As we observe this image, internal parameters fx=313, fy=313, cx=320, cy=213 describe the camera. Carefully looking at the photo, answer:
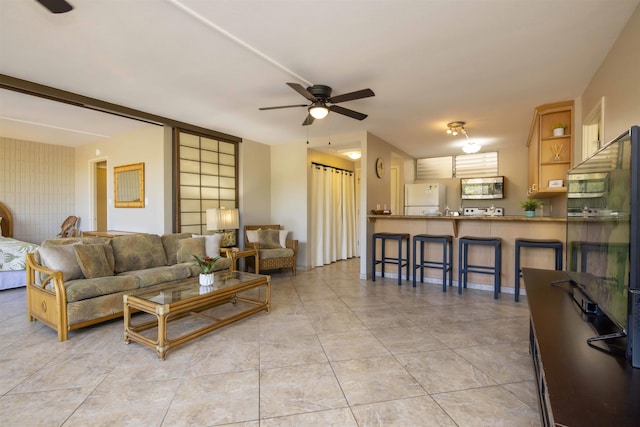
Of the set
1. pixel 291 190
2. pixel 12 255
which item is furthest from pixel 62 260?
pixel 291 190

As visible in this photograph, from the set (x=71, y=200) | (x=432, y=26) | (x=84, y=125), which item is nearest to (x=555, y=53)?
(x=432, y=26)

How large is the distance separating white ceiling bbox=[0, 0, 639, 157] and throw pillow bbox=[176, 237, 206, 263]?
1.74m

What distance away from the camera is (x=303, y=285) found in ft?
15.4

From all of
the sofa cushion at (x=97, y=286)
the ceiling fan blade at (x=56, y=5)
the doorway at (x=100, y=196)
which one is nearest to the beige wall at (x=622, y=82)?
the ceiling fan blade at (x=56, y=5)

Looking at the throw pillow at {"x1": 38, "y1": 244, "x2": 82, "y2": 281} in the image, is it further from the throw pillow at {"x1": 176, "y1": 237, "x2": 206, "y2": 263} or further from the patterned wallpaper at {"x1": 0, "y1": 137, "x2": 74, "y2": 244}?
the patterned wallpaper at {"x1": 0, "y1": 137, "x2": 74, "y2": 244}

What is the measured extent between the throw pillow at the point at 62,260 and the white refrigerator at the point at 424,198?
5933 millimetres

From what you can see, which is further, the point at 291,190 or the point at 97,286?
the point at 291,190

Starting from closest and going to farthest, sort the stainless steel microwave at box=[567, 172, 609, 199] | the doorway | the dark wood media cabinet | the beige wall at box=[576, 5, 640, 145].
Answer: the dark wood media cabinet → the stainless steel microwave at box=[567, 172, 609, 199] → the beige wall at box=[576, 5, 640, 145] → the doorway

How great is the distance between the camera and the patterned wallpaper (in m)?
5.92

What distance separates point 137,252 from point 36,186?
14.4 feet

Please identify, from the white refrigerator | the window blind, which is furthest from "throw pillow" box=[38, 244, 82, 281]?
the window blind

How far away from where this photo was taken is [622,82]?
2248 millimetres

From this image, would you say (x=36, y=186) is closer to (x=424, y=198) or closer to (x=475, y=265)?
(x=424, y=198)

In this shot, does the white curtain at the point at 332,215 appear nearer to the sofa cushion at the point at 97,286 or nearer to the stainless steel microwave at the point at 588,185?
the sofa cushion at the point at 97,286
